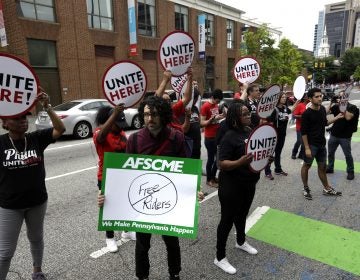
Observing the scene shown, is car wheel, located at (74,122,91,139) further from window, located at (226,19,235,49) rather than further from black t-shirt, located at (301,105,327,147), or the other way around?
→ window, located at (226,19,235,49)

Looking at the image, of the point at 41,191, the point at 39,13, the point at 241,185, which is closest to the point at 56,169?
the point at 41,191

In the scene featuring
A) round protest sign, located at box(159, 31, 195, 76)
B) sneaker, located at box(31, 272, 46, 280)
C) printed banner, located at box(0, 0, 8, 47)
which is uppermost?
printed banner, located at box(0, 0, 8, 47)

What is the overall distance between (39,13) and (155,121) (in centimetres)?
1826

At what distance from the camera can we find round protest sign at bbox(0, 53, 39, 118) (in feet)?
7.94

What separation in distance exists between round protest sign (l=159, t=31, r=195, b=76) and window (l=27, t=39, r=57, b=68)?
15.9m

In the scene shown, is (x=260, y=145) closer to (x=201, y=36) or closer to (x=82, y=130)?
(x=82, y=130)

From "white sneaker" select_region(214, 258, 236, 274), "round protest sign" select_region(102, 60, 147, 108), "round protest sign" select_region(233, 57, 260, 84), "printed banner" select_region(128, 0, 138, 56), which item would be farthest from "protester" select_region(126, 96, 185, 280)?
"printed banner" select_region(128, 0, 138, 56)

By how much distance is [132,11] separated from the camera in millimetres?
21766

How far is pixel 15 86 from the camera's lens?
8.07 ft

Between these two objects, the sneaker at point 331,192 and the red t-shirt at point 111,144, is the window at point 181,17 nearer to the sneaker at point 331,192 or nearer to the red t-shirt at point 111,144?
the sneaker at point 331,192

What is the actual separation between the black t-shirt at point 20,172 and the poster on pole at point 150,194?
2.00 feet

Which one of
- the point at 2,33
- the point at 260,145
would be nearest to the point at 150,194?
Answer: the point at 260,145

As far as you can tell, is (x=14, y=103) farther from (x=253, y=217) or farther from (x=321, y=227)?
(x=321, y=227)

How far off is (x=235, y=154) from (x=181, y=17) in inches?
1081
